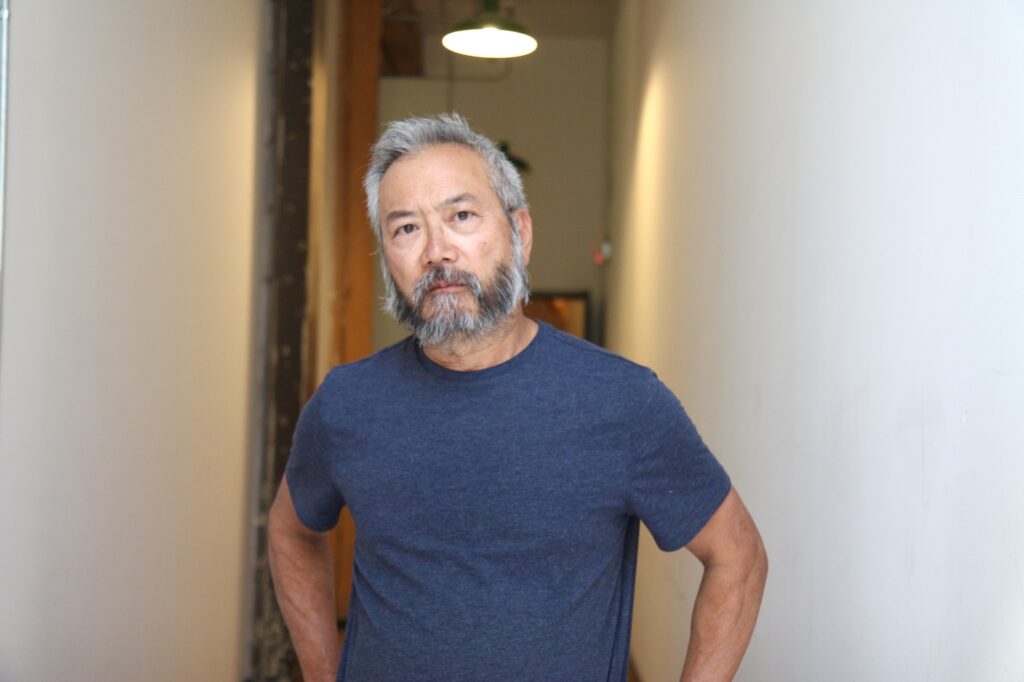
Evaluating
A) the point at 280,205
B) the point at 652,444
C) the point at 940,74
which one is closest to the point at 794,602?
the point at 652,444

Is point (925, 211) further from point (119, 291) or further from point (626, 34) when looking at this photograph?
point (626, 34)

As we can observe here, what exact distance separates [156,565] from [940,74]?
201cm

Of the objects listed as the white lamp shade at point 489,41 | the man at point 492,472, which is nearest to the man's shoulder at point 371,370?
the man at point 492,472

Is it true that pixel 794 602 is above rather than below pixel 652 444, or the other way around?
below

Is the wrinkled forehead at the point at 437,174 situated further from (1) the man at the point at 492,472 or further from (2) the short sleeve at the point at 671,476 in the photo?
(2) the short sleeve at the point at 671,476

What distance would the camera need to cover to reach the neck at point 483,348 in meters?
1.61

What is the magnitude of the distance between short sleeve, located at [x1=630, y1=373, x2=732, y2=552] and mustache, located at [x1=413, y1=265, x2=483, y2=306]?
0.91 feet

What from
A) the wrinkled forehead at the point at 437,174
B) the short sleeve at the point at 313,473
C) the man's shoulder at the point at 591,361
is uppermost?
the wrinkled forehead at the point at 437,174

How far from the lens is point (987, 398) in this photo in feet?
4.09

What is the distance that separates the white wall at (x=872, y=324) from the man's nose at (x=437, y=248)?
590 millimetres

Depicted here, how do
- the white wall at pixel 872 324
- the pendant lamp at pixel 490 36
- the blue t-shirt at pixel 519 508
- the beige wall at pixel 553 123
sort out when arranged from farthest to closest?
the beige wall at pixel 553 123 → the pendant lamp at pixel 490 36 → the blue t-shirt at pixel 519 508 → the white wall at pixel 872 324

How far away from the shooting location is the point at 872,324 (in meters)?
1.63

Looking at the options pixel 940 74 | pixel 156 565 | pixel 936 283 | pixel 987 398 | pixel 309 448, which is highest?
pixel 940 74

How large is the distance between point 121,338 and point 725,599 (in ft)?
4.54
